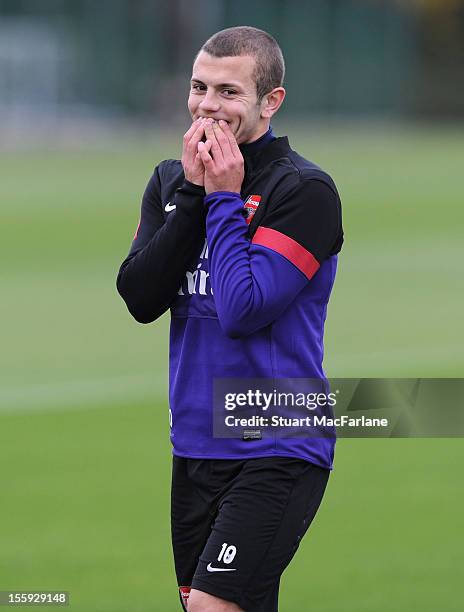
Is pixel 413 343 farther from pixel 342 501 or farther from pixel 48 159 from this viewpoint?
pixel 48 159

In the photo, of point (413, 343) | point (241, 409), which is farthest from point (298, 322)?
point (413, 343)

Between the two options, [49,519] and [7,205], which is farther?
[7,205]

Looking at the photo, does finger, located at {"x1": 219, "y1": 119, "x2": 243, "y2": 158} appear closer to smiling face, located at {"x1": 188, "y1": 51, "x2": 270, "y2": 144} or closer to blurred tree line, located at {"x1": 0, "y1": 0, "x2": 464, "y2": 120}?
smiling face, located at {"x1": 188, "y1": 51, "x2": 270, "y2": 144}

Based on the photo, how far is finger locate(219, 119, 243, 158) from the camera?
Result: 4.83 metres

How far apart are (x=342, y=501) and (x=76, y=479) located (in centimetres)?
163

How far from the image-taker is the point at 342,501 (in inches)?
351

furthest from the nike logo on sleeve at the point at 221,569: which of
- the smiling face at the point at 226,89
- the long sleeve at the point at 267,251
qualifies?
the smiling face at the point at 226,89

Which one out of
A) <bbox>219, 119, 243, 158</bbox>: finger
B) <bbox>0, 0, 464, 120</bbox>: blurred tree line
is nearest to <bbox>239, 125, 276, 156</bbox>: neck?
<bbox>219, 119, 243, 158</bbox>: finger

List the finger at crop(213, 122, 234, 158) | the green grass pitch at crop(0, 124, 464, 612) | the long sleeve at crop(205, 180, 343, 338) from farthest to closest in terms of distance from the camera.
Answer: the green grass pitch at crop(0, 124, 464, 612) < the finger at crop(213, 122, 234, 158) < the long sleeve at crop(205, 180, 343, 338)

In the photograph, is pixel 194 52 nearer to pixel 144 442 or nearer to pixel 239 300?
pixel 144 442

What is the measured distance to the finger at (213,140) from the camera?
4.82 metres

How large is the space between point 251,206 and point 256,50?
50cm

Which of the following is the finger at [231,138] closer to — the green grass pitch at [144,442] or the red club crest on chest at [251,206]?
the red club crest on chest at [251,206]

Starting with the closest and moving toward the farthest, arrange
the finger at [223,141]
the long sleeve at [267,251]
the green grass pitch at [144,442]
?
the long sleeve at [267,251] → the finger at [223,141] → the green grass pitch at [144,442]
